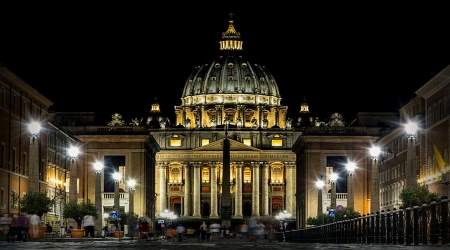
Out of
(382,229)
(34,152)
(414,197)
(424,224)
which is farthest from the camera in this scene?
(414,197)

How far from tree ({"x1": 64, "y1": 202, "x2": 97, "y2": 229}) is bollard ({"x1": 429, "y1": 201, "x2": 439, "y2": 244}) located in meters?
46.3

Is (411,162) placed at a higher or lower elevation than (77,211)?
higher

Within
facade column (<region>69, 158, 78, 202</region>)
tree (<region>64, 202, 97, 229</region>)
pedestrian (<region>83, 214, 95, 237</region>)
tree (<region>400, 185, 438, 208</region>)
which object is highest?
facade column (<region>69, 158, 78, 202</region>)

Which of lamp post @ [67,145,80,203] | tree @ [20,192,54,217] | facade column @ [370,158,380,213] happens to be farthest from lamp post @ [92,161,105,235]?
facade column @ [370,158,380,213]

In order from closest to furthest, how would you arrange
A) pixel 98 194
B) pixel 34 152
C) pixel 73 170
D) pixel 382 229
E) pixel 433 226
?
1. pixel 433 226
2. pixel 382 229
3. pixel 34 152
4. pixel 73 170
5. pixel 98 194

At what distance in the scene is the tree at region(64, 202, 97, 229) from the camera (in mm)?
81606

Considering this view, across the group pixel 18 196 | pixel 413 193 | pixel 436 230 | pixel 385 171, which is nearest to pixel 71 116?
pixel 385 171

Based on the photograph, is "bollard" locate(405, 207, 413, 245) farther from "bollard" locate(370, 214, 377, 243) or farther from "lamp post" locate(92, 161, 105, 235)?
"lamp post" locate(92, 161, 105, 235)

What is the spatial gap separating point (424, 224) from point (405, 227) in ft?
5.49

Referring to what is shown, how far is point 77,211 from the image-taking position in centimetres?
8806

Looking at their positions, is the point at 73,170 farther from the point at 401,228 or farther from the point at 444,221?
the point at 444,221

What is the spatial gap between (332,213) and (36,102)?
29.5 metres

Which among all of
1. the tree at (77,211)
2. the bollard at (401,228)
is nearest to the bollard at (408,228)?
the bollard at (401,228)

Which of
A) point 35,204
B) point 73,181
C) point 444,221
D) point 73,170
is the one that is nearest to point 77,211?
Answer: point 73,181
